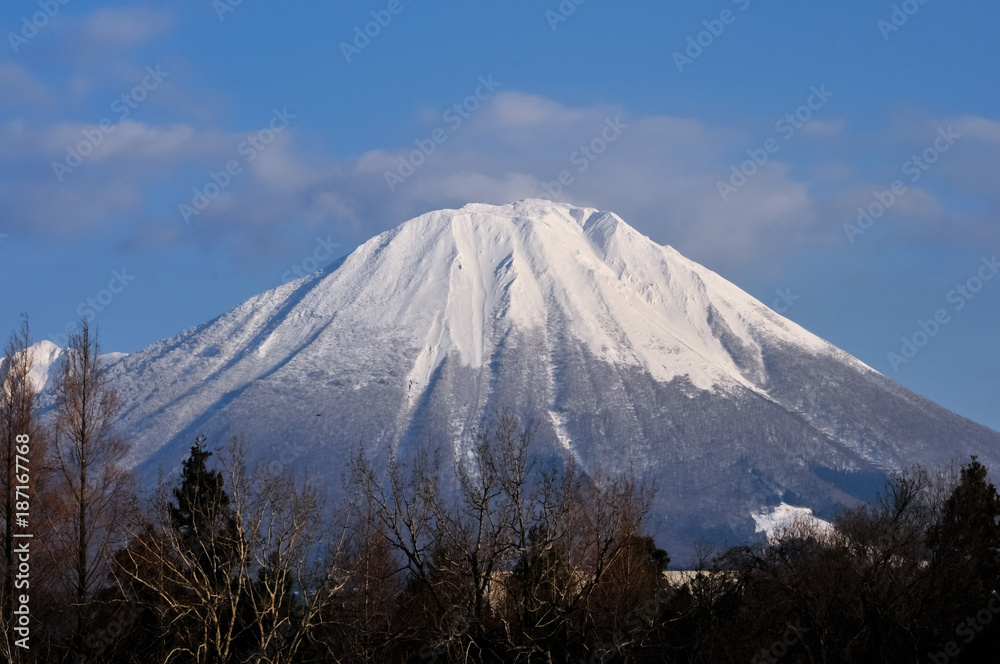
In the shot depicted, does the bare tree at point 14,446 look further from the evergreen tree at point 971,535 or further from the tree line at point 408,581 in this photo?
the evergreen tree at point 971,535

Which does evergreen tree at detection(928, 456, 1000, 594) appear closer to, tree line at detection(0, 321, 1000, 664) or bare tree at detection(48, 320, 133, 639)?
tree line at detection(0, 321, 1000, 664)

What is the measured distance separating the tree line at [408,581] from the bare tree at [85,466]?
0.21 feet

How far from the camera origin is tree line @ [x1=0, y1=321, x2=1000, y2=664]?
25172 mm

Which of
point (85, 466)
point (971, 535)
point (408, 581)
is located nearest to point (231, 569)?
point (85, 466)

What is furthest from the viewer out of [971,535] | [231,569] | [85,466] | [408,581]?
[971,535]

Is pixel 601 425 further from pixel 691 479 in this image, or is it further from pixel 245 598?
pixel 245 598

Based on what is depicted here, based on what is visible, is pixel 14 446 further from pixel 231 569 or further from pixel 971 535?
pixel 971 535

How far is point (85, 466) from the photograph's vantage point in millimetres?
28344

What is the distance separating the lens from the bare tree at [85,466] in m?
28.1

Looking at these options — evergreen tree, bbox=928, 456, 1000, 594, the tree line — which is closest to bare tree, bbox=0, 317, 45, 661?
the tree line

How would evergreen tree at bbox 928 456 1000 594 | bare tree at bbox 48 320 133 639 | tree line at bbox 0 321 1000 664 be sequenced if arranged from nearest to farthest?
tree line at bbox 0 321 1000 664 < bare tree at bbox 48 320 133 639 < evergreen tree at bbox 928 456 1000 594

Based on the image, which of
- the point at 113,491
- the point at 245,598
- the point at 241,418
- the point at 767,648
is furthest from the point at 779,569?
the point at 241,418

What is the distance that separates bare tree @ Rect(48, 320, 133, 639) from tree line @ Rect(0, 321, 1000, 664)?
0.07 m

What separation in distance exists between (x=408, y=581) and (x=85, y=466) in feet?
28.6
